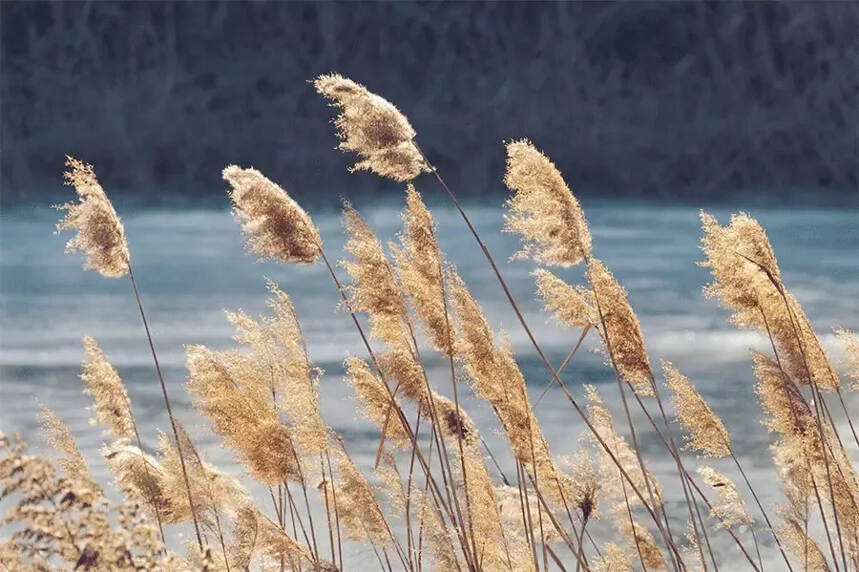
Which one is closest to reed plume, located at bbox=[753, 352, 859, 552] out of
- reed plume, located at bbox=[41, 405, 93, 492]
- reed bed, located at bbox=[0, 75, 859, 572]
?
reed bed, located at bbox=[0, 75, 859, 572]

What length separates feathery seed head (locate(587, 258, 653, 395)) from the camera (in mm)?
3021

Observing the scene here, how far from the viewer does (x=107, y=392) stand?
3393 millimetres

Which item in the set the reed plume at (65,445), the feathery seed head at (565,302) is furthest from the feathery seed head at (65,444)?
the feathery seed head at (565,302)

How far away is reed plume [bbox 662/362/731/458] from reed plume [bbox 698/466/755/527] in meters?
0.12

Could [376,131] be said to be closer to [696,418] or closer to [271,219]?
[271,219]

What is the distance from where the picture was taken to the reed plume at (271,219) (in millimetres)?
3041

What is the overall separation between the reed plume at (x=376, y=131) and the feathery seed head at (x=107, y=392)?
952mm

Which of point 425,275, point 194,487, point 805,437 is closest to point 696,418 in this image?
point 805,437

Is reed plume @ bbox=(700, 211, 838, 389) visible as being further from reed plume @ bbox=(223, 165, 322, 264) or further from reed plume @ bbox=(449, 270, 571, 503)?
reed plume @ bbox=(223, 165, 322, 264)

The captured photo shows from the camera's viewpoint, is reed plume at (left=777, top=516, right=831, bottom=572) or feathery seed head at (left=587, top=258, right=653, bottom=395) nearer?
feathery seed head at (left=587, top=258, right=653, bottom=395)

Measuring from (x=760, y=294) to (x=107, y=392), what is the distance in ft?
5.88

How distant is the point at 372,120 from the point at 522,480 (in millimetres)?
1037

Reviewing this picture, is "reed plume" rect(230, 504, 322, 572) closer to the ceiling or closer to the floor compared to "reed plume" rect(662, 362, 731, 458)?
closer to the floor


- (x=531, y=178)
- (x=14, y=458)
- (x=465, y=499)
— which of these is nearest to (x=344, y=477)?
(x=465, y=499)
